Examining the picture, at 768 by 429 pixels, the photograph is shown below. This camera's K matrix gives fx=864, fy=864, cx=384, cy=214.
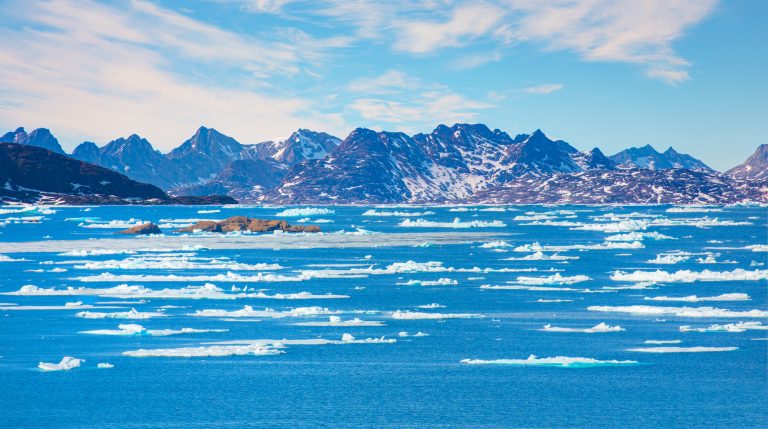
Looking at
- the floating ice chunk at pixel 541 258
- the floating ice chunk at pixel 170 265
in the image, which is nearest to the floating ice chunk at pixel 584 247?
the floating ice chunk at pixel 541 258

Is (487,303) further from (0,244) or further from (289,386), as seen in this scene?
(0,244)

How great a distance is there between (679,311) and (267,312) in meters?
24.7

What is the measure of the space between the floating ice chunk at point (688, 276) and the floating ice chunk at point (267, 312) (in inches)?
1083

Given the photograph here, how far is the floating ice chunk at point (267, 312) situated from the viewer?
168ft

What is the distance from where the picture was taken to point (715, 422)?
30.3 metres

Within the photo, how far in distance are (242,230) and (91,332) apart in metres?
99.4

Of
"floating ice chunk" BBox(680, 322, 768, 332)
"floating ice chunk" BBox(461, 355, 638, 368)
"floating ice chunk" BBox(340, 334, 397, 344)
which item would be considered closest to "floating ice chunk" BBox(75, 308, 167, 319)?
"floating ice chunk" BBox(340, 334, 397, 344)

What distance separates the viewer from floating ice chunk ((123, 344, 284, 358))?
3991 centimetres

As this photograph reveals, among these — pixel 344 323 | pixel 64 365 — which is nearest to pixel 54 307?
pixel 64 365

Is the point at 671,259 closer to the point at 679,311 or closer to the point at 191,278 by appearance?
the point at 679,311

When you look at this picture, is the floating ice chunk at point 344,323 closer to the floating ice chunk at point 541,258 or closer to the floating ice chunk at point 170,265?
the floating ice chunk at point 170,265

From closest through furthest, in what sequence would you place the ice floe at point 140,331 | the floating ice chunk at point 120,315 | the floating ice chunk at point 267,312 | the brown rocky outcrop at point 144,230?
the ice floe at point 140,331
the floating ice chunk at point 120,315
the floating ice chunk at point 267,312
the brown rocky outcrop at point 144,230

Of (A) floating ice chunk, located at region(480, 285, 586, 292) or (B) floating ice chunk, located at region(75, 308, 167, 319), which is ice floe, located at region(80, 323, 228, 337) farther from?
(A) floating ice chunk, located at region(480, 285, 586, 292)

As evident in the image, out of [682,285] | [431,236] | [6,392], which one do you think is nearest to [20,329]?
[6,392]
